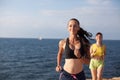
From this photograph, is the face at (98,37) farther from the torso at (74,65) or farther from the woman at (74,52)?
the torso at (74,65)

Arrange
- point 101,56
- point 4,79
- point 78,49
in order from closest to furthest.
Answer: point 78,49, point 101,56, point 4,79

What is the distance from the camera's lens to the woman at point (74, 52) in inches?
246

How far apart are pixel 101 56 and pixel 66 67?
4.88 m

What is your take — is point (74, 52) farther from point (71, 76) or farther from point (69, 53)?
point (71, 76)

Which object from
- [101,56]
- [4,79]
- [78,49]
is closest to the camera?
[78,49]

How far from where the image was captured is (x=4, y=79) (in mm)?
40000

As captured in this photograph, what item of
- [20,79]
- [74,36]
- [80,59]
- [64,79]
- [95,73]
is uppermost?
[74,36]

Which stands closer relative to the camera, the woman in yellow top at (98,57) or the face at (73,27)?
the face at (73,27)

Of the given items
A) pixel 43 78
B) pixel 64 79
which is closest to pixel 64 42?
pixel 64 79

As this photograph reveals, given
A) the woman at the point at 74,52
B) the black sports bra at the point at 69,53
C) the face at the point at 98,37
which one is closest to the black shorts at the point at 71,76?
the woman at the point at 74,52

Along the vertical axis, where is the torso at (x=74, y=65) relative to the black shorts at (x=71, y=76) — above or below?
above

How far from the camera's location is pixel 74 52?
621 cm

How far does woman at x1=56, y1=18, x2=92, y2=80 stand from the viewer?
6.25 m

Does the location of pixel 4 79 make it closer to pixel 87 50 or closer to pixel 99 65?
pixel 99 65
